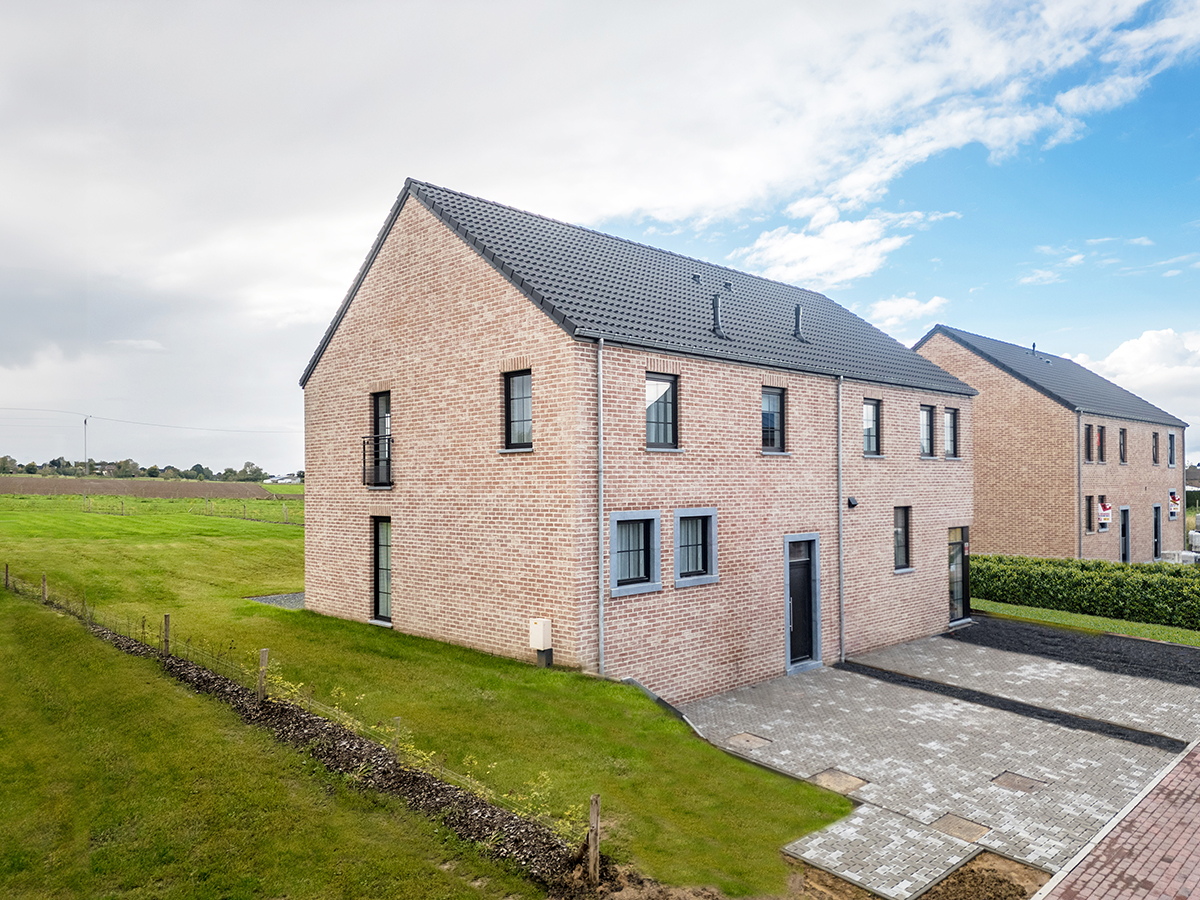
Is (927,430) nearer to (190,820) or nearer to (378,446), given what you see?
(378,446)

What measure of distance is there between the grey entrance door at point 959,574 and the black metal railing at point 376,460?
15.1 meters

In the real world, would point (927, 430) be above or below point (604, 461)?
above

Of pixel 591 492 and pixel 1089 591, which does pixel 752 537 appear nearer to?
pixel 591 492

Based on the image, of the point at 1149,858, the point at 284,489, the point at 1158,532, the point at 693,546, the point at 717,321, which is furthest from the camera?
the point at 284,489

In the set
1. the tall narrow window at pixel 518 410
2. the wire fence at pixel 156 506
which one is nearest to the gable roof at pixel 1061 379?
the tall narrow window at pixel 518 410

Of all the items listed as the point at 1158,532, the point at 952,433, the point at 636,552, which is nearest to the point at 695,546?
the point at 636,552

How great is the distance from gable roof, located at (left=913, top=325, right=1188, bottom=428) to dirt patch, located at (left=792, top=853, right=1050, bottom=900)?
25.9 m

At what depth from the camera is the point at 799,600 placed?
51.0ft

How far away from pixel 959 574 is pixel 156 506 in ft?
162

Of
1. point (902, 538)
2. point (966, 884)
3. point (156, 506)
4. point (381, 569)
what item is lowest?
point (966, 884)

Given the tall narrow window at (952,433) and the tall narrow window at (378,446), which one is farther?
the tall narrow window at (952,433)

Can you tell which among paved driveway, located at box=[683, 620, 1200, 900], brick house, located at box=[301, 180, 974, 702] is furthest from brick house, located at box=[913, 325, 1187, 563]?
paved driveway, located at box=[683, 620, 1200, 900]

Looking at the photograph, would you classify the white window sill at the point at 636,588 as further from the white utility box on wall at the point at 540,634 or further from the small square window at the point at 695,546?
the white utility box on wall at the point at 540,634

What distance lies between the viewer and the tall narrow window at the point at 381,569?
633 inches
